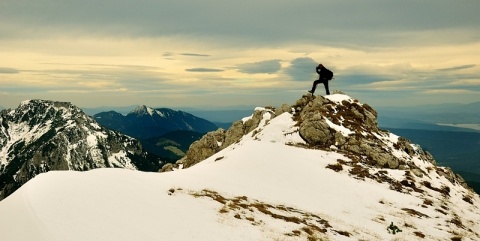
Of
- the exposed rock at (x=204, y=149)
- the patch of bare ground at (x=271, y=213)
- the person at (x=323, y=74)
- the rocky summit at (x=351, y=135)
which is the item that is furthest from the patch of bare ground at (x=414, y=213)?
the exposed rock at (x=204, y=149)

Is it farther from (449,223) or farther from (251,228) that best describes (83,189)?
(449,223)

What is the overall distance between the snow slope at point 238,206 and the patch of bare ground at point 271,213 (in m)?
0.11

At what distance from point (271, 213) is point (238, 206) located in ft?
9.70

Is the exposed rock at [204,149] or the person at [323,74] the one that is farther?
the exposed rock at [204,149]

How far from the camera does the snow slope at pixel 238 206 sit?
20.8m

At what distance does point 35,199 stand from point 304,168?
33.9 m

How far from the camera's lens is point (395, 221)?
34.4 meters

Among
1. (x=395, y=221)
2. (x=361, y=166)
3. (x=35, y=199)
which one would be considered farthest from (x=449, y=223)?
(x=35, y=199)

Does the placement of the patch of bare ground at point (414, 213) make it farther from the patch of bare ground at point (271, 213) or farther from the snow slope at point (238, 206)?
the patch of bare ground at point (271, 213)

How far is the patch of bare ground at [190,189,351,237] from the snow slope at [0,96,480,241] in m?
0.11

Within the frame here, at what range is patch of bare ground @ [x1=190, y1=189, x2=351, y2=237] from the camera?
27205mm

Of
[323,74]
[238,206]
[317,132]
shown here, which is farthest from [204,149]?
[238,206]

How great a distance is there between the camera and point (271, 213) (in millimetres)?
30172

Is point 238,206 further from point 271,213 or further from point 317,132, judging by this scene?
point 317,132
